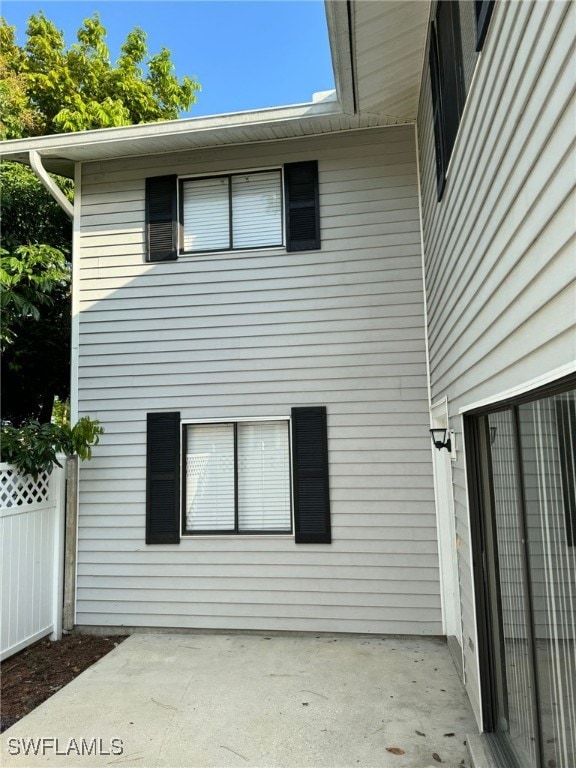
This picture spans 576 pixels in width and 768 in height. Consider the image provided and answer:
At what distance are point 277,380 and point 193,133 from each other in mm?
2670

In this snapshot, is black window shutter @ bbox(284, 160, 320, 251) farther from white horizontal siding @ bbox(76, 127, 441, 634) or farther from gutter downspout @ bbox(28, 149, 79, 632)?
gutter downspout @ bbox(28, 149, 79, 632)

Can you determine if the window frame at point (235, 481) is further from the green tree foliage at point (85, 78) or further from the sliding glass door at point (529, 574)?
the green tree foliage at point (85, 78)

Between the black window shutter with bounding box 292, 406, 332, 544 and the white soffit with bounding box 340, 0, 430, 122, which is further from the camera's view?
the black window shutter with bounding box 292, 406, 332, 544

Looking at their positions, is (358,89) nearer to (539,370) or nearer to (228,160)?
(228,160)

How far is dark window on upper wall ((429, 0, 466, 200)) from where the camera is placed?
2719mm

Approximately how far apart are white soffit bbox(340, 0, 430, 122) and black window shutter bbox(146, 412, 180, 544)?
11.8 ft

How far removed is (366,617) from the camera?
14.5ft

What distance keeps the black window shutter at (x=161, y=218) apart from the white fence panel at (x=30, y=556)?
257 cm

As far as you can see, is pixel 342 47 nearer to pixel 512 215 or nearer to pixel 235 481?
pixel 512 215

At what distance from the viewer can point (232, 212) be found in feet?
17.0

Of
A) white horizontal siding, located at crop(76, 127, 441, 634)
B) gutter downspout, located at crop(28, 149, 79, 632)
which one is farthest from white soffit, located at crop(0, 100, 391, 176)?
gutter downspout, located at crop(28, 149, 79, 632)

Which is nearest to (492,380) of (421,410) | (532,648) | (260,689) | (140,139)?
(532,648)

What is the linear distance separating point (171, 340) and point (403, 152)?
3086 mm
